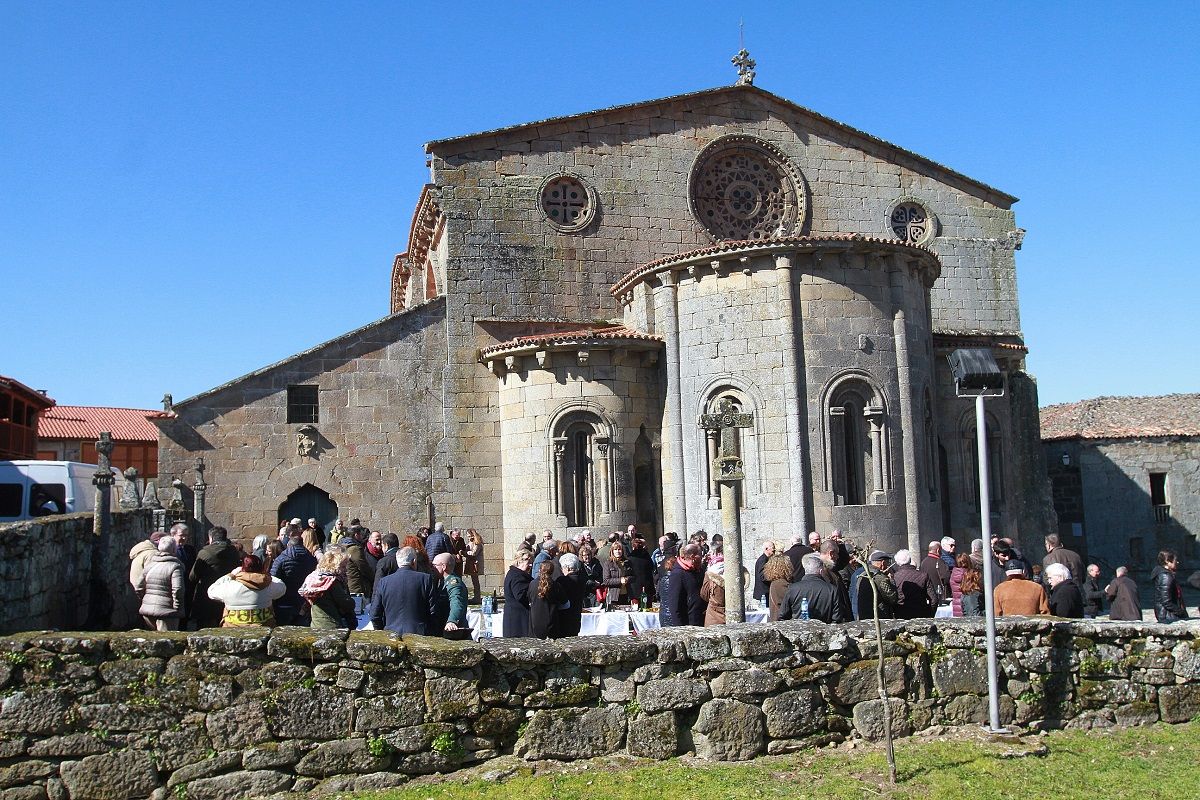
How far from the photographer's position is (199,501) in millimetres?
18953

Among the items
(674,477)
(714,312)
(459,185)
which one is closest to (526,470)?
(674,477)

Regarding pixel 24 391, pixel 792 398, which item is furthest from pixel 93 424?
pixel 792 398

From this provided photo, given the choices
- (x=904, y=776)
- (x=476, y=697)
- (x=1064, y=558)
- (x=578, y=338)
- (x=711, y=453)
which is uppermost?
(x=578, y=338)

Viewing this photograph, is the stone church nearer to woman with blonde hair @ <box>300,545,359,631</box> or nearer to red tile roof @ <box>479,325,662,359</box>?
red tile roof @ <box>479,325,662,359</box>

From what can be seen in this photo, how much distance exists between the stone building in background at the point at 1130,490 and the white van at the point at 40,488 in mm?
26247

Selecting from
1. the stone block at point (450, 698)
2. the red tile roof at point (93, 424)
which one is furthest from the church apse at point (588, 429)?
the red tile roof at point (93, 424)

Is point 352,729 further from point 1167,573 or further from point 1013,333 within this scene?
point 1013,333

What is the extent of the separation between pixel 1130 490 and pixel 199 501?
2618 centimetres

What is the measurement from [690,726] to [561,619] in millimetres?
2493

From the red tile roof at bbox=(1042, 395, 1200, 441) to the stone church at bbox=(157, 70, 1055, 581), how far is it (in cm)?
961

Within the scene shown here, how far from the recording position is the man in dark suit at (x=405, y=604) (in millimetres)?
8461

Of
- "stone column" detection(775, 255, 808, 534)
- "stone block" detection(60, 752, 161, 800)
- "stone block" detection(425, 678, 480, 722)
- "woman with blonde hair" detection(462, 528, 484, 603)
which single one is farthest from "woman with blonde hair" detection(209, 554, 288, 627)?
"stone column" detection(775, 255, 808, 534)

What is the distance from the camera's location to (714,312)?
18219mm

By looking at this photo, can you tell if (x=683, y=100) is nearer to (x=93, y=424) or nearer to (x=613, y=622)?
(x=613, y=622)
